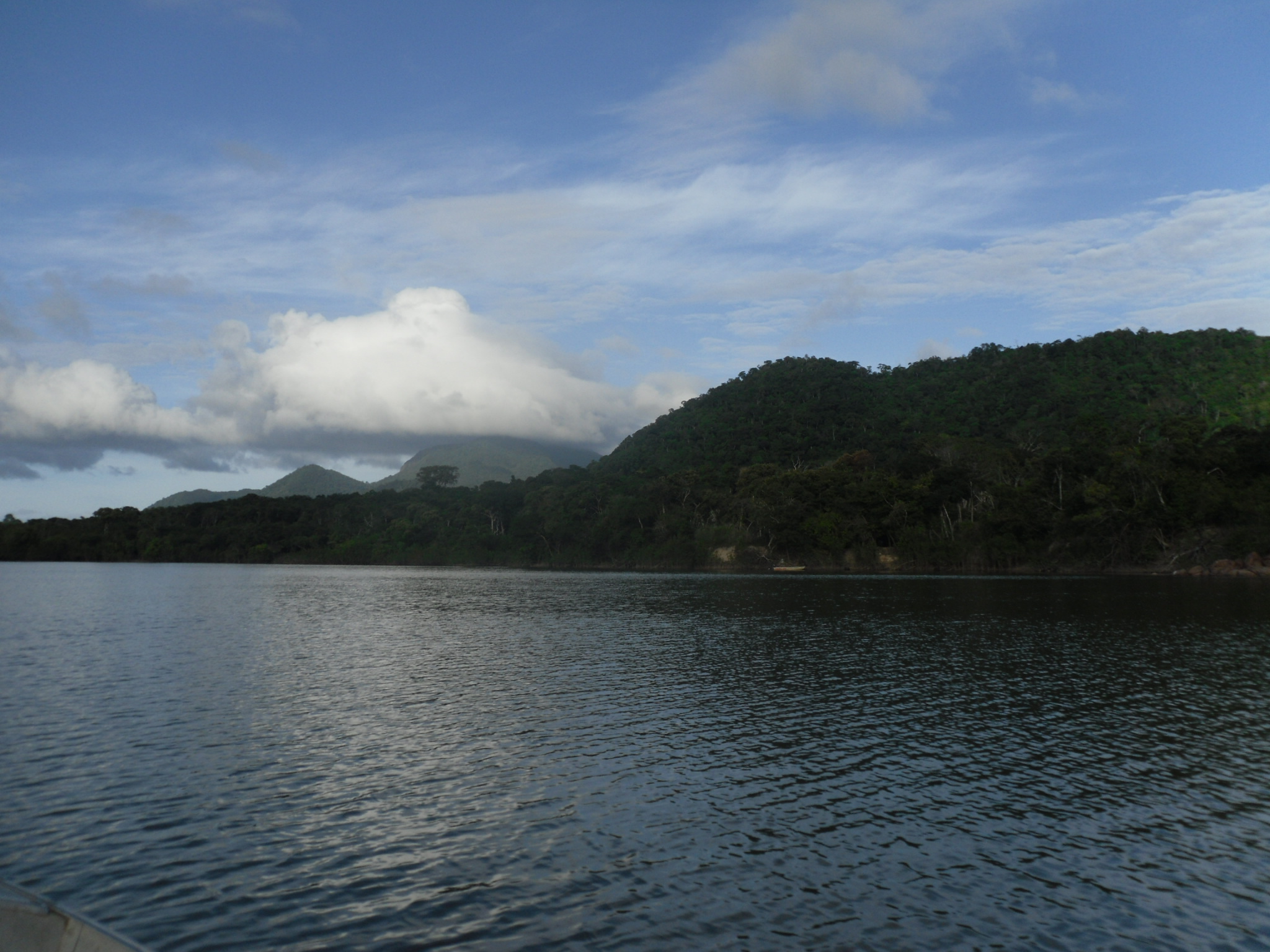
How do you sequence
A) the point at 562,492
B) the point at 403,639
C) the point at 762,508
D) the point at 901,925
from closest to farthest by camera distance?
the point at 901,925, the point at 403,639, the point at 762,508, the point at 562,492

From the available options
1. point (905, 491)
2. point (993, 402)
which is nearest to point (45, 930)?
point (905, 491)

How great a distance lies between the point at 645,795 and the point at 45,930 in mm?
11373

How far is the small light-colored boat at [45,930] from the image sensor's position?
18.2 ft

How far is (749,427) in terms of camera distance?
181m

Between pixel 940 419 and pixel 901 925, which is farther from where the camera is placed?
pixel 940 419

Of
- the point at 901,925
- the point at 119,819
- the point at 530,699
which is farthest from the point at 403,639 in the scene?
the point at 901,925

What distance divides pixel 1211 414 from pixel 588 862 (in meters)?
157

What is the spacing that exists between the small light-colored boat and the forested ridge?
113m

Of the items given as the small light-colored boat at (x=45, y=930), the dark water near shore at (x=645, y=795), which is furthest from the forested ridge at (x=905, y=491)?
the small light-colored boat at (x=45, y=930)

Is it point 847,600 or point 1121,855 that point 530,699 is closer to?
point 1121,855

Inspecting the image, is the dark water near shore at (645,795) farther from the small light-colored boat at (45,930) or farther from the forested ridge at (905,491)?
the forested ridge at (905,491)

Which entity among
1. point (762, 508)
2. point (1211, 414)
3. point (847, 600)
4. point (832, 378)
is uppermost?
point (832, 378)

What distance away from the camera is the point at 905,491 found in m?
122

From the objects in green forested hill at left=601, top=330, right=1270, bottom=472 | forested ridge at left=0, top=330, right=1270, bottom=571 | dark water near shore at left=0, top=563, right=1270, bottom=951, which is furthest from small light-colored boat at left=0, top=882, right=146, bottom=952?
green forested hill at left=601, top=330, right=1270, bottom=472
